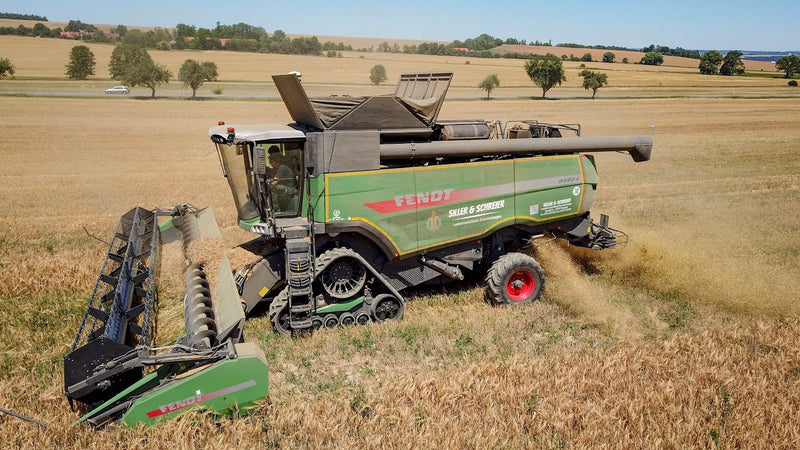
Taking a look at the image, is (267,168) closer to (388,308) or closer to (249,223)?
(249,223)

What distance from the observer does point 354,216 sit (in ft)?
20.4

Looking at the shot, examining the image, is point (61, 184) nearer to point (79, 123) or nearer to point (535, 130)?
point (535, 130)

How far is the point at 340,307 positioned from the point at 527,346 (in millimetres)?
2122

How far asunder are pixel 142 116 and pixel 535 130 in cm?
2936

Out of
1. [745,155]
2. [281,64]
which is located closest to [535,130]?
[745,155]

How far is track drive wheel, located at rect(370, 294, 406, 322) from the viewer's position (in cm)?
659

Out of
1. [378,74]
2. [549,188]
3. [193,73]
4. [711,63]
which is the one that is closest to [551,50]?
[711,63]

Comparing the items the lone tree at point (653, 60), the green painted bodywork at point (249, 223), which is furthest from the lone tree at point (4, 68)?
the lone tree at point (653, 60)

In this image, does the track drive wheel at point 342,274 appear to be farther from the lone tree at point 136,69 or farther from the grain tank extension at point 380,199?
the lone tree at point 136,69

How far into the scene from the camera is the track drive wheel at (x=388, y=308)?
6587 mm

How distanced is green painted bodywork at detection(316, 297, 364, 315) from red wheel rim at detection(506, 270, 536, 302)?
2.05 m

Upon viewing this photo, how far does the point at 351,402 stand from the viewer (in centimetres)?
462

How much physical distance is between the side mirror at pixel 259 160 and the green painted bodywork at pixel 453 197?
625 millimetres

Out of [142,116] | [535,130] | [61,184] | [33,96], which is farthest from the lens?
[33,96]
